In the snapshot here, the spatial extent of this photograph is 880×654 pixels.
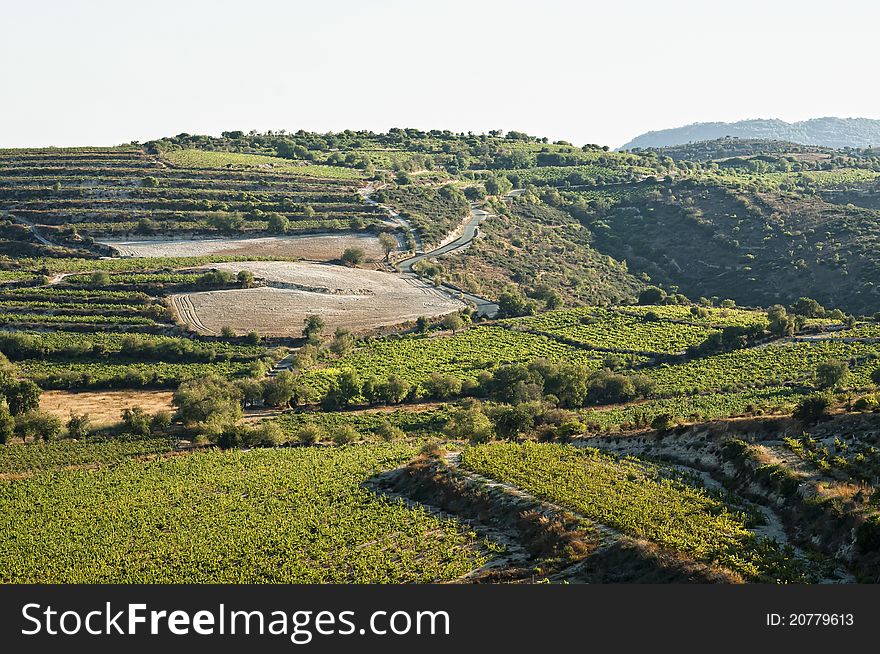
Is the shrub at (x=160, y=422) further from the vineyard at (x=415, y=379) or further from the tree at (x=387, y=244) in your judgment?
the tree at (x=387, y=244)

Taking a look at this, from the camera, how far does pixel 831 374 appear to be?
7762 cm

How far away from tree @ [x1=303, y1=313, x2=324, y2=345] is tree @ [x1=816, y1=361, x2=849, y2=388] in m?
54.8

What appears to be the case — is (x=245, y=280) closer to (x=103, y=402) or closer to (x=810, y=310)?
(x=103, y=402)

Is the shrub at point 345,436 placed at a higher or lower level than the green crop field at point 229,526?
lower

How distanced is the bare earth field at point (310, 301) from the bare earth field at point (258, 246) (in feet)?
25.0

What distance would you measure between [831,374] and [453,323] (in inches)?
1930

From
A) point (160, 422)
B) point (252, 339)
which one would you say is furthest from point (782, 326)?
point (160, 422)

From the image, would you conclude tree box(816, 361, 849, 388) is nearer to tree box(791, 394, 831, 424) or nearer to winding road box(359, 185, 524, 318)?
tree box(791, 394, 831, 424)

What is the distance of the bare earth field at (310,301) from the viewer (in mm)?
114125

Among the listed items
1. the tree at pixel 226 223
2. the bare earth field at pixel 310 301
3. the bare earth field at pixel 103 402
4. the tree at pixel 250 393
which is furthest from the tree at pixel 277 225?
the tree at pixel 250 393

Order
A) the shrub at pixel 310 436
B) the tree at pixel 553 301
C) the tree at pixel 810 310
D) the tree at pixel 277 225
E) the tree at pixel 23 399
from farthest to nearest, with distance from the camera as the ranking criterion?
the tree at pixel 277 225 < the tree at pixel 553 301 < the tree at pixel 810 310 < the tree at pixel 23 399 < the shrub at pixel 310 436

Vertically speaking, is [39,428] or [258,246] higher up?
[258,246]

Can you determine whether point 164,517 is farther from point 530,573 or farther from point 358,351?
point 358,351

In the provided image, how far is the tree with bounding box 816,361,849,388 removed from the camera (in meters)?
76.9
